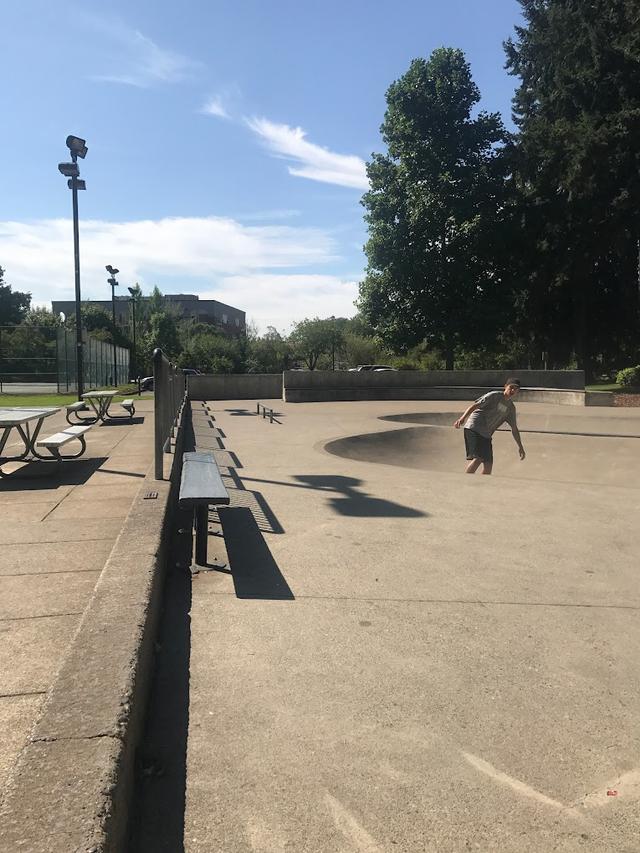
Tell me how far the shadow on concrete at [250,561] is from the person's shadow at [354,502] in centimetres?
104

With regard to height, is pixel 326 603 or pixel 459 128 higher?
pixel 459 128

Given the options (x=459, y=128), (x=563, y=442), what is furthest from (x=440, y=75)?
(x=563, y=442)

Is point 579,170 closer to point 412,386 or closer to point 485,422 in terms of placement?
point 412,386

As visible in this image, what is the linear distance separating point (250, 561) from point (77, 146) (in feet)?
56.1

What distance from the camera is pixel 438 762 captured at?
233 centimetres

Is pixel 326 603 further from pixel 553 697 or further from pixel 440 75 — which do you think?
pixel 440 75

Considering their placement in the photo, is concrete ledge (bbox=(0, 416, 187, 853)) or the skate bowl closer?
concrete ledge (bbox=(0, 416, 187, 853))

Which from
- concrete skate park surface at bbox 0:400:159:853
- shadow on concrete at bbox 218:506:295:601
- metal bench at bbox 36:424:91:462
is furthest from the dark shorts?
metal bench at bbox 36:424:91:462

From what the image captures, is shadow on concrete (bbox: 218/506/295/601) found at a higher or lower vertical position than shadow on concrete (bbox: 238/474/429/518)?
lower

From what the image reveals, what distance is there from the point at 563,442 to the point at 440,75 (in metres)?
30.4

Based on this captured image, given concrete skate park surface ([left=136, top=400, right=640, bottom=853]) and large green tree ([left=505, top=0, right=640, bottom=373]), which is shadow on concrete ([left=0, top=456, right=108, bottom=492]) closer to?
concrete skate park surface ([left=136, top=400, right=640, bottom=853])

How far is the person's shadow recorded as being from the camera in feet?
20.2

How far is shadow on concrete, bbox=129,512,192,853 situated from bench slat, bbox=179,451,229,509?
29.8 inches

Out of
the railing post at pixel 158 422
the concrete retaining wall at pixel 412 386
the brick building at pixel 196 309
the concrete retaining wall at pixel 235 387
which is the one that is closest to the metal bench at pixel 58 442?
the railing post at pixel 158 422
